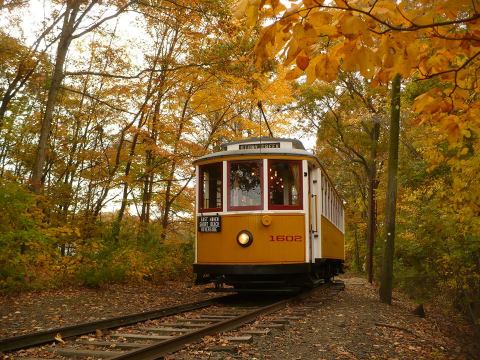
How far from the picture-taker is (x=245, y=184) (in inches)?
375

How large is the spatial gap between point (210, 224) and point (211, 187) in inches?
30.8

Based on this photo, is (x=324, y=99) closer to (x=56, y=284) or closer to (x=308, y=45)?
(x=56, y=284)

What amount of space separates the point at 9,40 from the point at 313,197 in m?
8.97

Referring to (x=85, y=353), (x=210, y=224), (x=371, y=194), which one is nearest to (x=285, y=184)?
(x=210, y=224)

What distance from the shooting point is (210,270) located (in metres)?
9.34

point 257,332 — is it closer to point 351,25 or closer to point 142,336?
point 142,336

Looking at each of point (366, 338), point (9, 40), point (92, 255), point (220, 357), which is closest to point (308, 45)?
point (220, 357)

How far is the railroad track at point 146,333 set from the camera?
4.66 metres

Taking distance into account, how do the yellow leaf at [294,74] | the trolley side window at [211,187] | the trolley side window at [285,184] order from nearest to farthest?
the yellow leaf at [294,74]
the trolley side window at [285,184]
the trolley side window at [211,187]

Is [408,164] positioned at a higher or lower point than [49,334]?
higher

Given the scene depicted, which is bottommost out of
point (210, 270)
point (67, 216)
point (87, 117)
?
point (210, 270)

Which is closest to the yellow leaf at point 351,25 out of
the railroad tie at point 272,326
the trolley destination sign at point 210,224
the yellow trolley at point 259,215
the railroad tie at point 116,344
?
the railroad tie at point 116,344

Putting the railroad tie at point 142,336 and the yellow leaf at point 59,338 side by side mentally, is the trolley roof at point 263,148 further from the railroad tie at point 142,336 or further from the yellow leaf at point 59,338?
the yellow leaf at point 59,338

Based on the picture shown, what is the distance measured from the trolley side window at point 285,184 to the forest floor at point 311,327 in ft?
6.53
